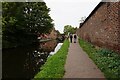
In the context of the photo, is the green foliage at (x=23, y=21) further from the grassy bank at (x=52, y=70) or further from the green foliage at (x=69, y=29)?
the green foliage at (x=69, y=29)

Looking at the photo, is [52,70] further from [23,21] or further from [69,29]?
[69,29]

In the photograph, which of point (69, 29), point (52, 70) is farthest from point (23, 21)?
point (69, 29)

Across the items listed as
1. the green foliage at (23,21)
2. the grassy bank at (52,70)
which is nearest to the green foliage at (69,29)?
the green foliage at (23,21)

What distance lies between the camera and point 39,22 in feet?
147

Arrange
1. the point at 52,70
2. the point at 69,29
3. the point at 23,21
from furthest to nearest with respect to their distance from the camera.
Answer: the point at 69,29 → the point at 23,21 → the point at 52,70

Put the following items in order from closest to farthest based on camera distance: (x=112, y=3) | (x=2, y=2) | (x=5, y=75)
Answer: (x=5, y=75) < (x=112, y=3) < (x=2, y=2)

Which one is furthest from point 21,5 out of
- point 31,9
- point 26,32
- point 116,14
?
point 116,14

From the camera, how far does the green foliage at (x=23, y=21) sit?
31.8 metres

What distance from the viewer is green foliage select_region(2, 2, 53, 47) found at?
3184 centimetres

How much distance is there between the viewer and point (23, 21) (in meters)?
37.3

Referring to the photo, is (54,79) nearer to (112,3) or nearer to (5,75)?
(5,75)

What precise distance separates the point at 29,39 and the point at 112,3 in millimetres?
29232

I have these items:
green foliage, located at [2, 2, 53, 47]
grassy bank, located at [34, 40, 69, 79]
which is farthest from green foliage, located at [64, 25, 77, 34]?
grassy bank, located at [34, 40, 69, 79]

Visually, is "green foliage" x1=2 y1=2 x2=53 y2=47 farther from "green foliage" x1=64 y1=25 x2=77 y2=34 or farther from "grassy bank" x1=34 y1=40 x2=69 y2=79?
"green foliage" x1=64 y1=25 x2=77 y2=34
